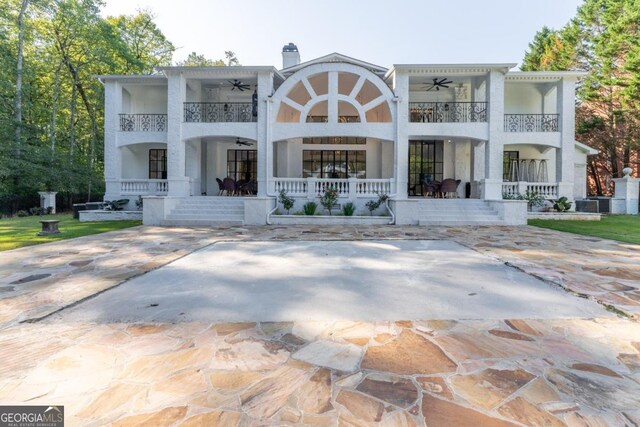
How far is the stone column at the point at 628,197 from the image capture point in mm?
15859

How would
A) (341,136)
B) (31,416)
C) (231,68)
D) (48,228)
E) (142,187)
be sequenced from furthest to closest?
(142,187) < (341,136) < (231,68) < (48,228) < (31,416)

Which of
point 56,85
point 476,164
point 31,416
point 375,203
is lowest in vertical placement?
point 31,416

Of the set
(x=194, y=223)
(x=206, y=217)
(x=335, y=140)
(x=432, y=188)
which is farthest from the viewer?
(x=335, y=140)

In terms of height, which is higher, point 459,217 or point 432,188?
point 432,188

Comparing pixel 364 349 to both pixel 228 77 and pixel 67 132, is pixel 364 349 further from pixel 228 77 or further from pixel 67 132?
pixel 67 132

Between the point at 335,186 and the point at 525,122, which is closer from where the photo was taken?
the point at 335,186

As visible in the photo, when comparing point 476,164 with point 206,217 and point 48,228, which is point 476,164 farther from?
point 48,228

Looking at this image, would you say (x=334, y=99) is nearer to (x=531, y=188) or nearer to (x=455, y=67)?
(x=455, y=67)

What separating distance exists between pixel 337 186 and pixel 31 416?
1213 cm

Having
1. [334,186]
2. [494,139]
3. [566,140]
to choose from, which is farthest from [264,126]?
[566,140]

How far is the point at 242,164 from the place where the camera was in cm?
1777

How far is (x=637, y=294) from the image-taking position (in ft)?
12.7

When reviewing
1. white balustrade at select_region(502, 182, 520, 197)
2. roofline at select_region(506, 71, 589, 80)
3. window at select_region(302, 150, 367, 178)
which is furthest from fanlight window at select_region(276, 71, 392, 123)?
white balustrade at select_region(502, 182, 520, 197)

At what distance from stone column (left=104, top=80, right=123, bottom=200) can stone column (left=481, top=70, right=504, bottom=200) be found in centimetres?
1675
